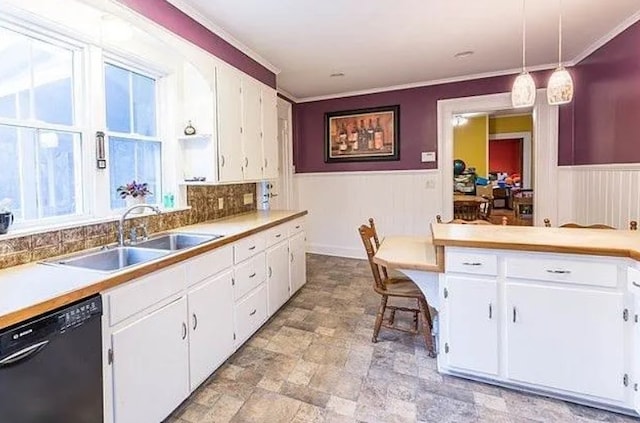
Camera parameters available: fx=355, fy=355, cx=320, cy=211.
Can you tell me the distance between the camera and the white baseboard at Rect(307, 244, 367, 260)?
5266 mm

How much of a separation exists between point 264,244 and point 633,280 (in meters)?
2.29

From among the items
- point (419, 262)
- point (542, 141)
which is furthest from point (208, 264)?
point (542, 141)

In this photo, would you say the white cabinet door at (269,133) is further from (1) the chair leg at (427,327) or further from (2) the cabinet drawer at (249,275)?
(1) the chair leg at (427,327)

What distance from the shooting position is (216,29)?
2830 mm

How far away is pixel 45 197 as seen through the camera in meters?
1.92

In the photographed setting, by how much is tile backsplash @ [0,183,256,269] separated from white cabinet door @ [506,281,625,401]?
91.9 inches

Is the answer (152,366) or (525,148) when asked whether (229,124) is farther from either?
(525,148)

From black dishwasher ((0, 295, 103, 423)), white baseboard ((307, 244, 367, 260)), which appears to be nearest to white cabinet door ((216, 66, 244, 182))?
black dishwasher ((0, 295, 103, 423))

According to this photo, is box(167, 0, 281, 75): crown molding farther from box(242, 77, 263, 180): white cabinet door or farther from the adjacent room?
box(242, 77, 263, 180): white cabinet door

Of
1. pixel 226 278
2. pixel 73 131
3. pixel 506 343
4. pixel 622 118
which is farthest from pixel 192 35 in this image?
pixel 622 118

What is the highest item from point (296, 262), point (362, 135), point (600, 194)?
point (362, 135)

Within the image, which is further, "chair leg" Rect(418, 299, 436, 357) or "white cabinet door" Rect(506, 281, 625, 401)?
"chair leg" Rect(418, 299, 436, 357)

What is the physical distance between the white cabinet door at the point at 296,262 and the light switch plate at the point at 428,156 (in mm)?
2117

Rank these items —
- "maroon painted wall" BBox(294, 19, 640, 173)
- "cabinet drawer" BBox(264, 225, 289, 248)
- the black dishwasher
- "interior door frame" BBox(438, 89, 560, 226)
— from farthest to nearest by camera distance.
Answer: "interior door frame" BBox(438, 89, 560, 226) → "cabinet drawer" BBox(264, 225, 289, 248) → "maroon painted wall" BBox(294, 19, 640, 173) → the black dishwasher
